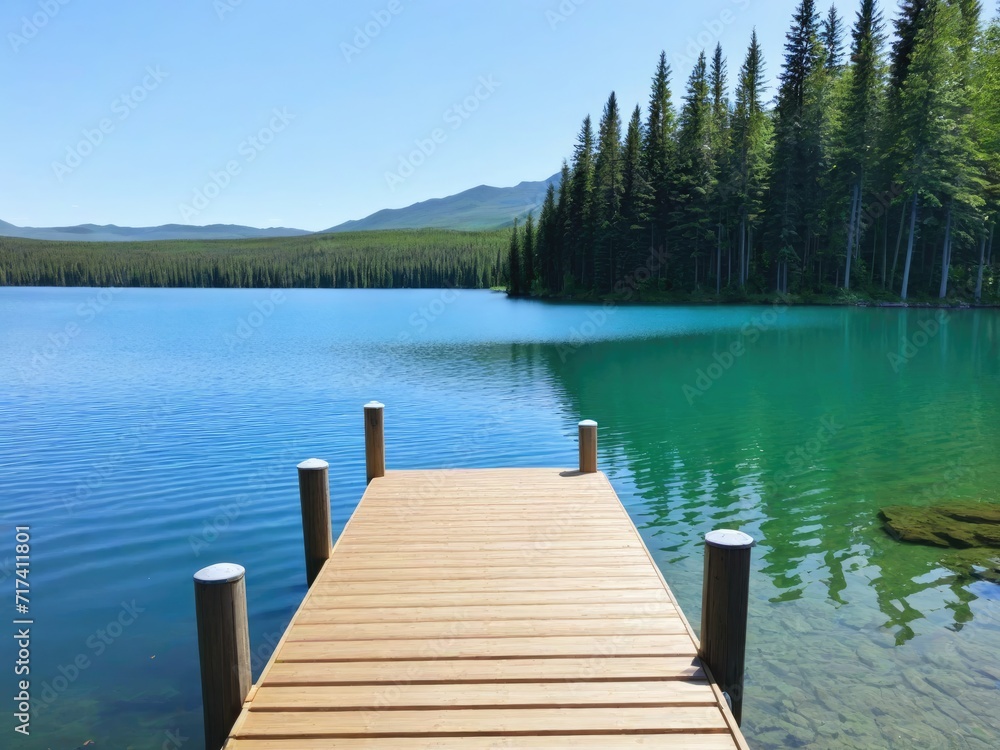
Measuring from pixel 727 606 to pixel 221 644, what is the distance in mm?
2838

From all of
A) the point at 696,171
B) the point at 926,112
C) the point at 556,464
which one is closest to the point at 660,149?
the point at 696,171

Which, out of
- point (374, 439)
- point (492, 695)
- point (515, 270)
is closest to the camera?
point (492, 695)

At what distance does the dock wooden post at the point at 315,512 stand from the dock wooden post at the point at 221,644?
7.47 feet

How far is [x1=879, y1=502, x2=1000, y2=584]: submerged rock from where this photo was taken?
711 centimetres

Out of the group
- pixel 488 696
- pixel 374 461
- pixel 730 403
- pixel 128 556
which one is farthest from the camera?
pixel 730 403

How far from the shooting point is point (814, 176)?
53.0 metres

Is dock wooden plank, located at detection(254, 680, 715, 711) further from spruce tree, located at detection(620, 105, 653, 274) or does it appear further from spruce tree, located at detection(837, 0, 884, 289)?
spruce tree, located at detection(620, 105, 653, 274)

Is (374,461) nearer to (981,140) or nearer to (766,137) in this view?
(981,140)

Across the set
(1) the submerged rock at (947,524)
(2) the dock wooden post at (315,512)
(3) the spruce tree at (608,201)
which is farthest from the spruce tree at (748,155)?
(2) the dock wooden post at (315,512)

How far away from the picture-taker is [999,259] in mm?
47500

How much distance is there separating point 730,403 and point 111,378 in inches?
745

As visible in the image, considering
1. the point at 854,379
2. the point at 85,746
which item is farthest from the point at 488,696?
the point at 854,379

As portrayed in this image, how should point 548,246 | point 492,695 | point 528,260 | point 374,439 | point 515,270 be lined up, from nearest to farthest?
1. point 492,695
2. point 374,439
3. point 548,246
4. point 528,260
5. point 515,270

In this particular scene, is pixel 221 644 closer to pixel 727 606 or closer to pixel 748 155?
pixel 727 606
